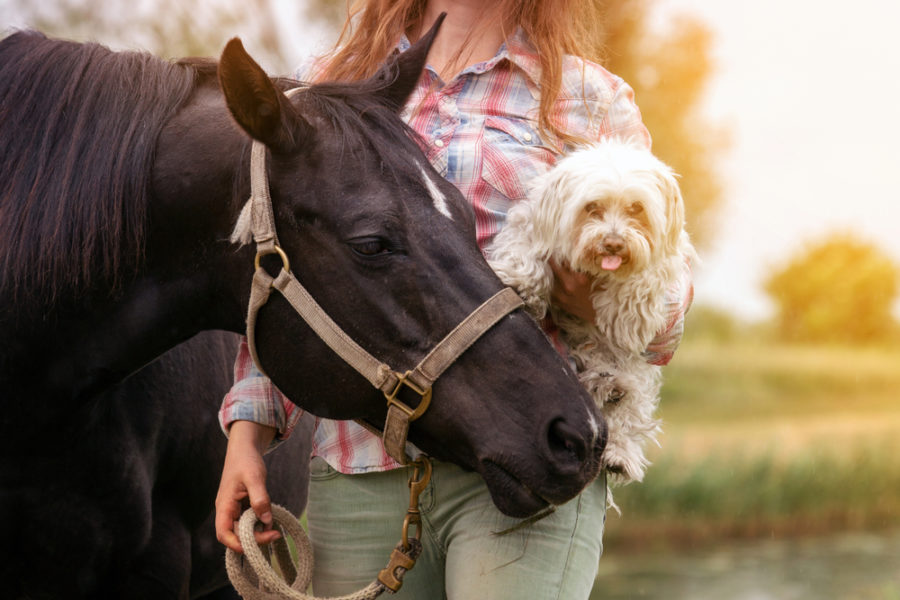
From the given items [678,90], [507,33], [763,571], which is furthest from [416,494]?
[678,90]

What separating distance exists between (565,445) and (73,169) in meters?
1.02

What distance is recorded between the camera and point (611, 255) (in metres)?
1.84

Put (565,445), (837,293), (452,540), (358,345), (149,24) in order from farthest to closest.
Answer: (837,293) < (149,24) < (452,540) < (358,345) < (565,445)

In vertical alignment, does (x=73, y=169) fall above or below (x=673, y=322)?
below

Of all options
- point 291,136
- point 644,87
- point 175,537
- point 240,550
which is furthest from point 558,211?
point 644,87

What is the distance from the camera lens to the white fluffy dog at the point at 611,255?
6.03ft

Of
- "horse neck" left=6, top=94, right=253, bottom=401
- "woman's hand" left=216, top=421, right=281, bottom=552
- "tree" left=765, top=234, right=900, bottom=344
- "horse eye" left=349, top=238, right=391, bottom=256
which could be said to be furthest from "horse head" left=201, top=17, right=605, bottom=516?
"tree" left=765, top=234, right=900, bottom=344

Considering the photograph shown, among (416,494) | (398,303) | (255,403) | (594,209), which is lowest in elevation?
(416,494)

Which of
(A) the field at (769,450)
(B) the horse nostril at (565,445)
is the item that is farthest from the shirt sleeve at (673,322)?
(A) the field at (769,450)

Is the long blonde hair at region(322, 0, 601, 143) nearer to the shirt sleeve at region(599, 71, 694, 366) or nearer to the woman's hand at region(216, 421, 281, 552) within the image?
the shirt sleeve at region(599, 71, 694, 366)

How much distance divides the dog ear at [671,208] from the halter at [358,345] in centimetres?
49

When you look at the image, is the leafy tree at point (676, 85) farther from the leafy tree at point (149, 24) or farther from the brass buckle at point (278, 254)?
the brass buckle at point (278, 254)

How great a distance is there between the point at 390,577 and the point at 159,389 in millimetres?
822

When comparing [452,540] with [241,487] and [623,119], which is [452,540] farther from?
[623,119]
